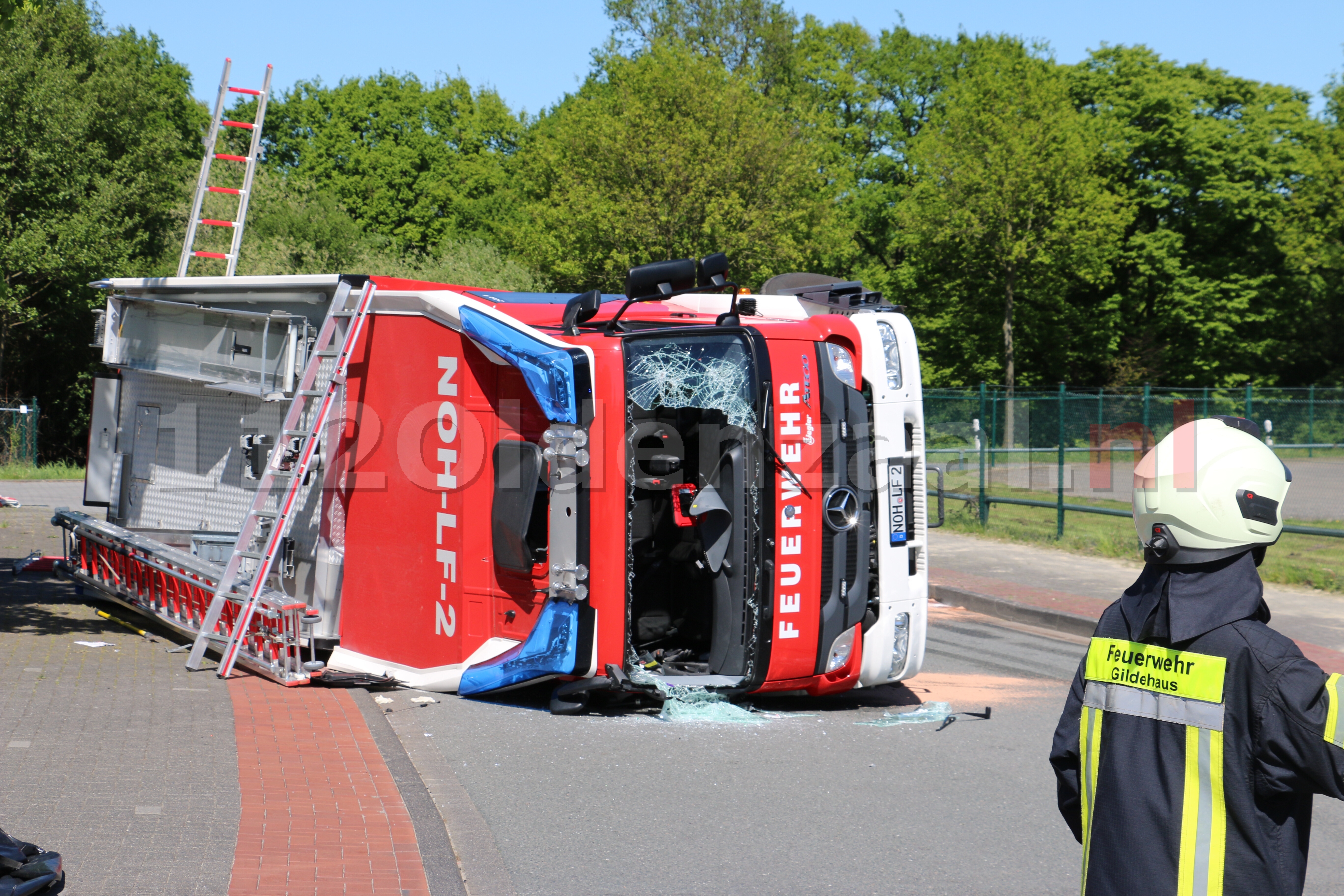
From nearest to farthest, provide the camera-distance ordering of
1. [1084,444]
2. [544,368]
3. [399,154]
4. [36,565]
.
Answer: [544,368] → [36,565] → [1084,444] → [399,154]

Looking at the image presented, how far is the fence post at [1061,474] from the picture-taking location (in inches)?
631

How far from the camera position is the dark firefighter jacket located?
235 cm

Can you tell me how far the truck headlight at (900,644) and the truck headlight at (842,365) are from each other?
1.41 meters

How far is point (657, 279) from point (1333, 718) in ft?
17.1

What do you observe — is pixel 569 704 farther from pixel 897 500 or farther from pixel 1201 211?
pixel 1201 211

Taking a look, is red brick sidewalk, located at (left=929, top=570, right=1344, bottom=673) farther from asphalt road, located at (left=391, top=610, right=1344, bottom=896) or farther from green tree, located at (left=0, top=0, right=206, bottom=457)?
green tree, located at (left=0, top=0, right=206, bottom=457)

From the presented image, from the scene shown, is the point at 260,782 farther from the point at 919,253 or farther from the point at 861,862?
Result: the point at 919,253

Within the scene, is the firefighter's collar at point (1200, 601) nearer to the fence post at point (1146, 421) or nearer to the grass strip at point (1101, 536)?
the grass strip at point (1101, 536)

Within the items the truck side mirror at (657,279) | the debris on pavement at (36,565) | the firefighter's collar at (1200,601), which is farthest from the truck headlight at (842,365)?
the debris on pavement at (36,565)

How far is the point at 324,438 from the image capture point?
778cm

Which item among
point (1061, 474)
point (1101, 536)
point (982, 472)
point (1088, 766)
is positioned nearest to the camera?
point (1088, 766)

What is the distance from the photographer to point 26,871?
3953 millimetres

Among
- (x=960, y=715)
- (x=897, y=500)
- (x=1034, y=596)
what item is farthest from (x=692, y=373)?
(x=1034, y=596)

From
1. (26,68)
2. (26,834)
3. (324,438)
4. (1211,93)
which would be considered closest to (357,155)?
(26,68)
